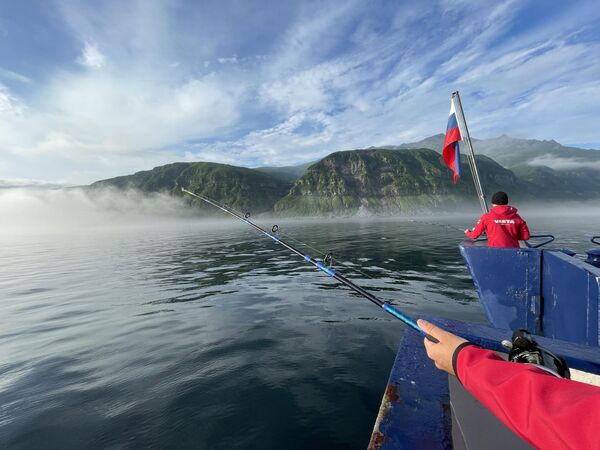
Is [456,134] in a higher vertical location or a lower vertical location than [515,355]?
higher

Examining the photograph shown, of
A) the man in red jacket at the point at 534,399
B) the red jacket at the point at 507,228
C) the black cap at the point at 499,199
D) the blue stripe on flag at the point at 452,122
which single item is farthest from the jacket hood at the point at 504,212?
the man in red jacket at the point at 534,399

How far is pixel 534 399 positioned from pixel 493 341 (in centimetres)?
207

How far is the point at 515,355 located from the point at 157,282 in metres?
18.0

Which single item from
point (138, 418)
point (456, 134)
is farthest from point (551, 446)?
point (456, 134)

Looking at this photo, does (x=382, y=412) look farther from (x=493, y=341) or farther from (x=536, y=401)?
(x=536, y=401)

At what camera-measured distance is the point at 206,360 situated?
24.9 ft

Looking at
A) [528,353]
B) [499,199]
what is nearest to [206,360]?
[528,353]

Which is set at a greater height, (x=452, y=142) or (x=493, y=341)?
(x=452, y=142)

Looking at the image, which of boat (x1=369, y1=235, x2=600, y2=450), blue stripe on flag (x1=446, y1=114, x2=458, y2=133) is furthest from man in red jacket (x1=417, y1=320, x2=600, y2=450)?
blue stripe on flag (x1=446, y1=114, x2=458, y2=133)

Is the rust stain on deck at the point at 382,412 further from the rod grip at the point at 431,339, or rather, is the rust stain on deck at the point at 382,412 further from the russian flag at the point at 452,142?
the russian flag at the point at 452,142

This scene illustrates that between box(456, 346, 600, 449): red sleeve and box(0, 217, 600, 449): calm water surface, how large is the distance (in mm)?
3690

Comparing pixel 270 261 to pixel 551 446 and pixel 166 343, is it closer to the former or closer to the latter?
pixel 166 343

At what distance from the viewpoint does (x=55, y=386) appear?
6.72 metres

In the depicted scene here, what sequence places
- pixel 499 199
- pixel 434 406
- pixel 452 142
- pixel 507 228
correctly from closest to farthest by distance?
1. pixel 434 406
2. pixel 507 228
3. pixel 499 199
4. pixel 452 142
